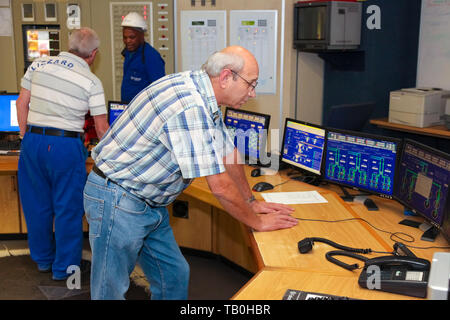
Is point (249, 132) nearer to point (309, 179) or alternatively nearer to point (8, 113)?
point (309, 179)

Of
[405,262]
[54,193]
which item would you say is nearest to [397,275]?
[405,262]

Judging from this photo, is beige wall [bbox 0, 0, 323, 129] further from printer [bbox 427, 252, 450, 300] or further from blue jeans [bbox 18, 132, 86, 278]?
printer [bbox 427, 252, 450, 300]

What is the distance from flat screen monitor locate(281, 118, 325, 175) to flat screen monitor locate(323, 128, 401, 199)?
65 mm

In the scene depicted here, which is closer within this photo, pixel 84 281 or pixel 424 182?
pixel 424 182

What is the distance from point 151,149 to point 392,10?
140 inches

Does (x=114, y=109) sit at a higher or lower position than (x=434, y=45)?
lower

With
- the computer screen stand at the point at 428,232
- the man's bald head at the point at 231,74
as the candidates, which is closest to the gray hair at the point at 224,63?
the man's bald head at the point at 231,74

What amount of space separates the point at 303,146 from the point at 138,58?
2.06m

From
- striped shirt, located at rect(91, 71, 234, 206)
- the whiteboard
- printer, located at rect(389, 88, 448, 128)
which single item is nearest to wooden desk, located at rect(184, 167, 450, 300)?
striped shirt, located at rect(91, 71, 234, 206)

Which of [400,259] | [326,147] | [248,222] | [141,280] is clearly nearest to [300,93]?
[326,147]

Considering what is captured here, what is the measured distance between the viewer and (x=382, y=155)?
2.63 meters

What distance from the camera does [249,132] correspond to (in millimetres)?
3520

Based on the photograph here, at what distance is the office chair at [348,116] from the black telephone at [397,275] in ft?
5.61
